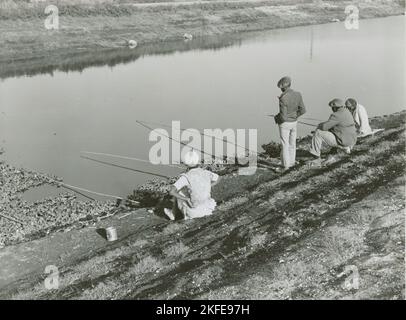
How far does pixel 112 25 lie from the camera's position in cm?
4594

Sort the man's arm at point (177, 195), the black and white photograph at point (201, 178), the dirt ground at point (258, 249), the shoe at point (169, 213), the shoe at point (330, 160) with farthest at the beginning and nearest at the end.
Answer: the shoe at point (330, 160)
the shoe at point (169, 213)
the man's arm at point (177, 195)
the black and white photograph at point (201, 178)
the dirt ground at point (258, 249)

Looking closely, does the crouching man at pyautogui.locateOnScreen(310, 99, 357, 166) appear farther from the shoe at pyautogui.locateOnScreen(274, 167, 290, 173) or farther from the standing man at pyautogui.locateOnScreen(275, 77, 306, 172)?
the standing man at pyautogui.locateOnScreen(275, 77, 306, 172)

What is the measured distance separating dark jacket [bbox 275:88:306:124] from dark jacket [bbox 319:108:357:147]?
90 centimetres

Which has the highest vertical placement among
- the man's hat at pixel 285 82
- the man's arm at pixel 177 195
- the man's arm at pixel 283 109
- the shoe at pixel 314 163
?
the man's hat at pixel 285 82

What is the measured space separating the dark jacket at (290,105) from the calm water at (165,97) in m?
5.61

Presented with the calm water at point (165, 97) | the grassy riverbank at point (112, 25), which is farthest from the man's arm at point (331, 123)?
the grassy riverbank at point (112, 25)

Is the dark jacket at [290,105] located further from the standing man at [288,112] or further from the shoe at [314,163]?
the shoe at [314,163]

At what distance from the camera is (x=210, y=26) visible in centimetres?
5212

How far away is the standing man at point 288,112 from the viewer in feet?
34.9

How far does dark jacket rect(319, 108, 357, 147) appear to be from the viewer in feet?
37.3

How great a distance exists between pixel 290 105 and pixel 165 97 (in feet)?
51.2

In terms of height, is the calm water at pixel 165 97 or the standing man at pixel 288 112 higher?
the standing man at pixel 288 112

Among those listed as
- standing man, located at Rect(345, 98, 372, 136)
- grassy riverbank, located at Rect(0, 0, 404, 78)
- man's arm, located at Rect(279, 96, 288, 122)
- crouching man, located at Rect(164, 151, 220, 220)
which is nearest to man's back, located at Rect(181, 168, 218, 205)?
crouching man, located at Rect(164, 151, 220, 220)
